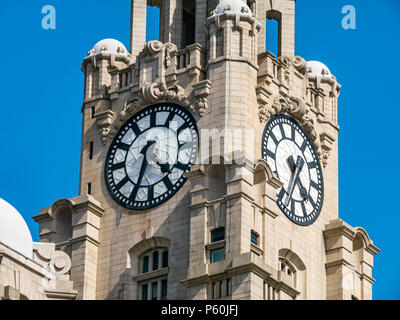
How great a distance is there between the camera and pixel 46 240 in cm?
→ 9025

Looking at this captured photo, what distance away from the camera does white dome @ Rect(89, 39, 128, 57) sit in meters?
94.1

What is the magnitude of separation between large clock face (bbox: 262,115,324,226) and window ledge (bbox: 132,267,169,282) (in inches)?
226

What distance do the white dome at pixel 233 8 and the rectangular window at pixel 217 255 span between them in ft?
36.4

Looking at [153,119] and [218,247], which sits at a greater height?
[153,119]

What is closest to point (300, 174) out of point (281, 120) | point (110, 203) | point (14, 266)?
point (281, 120)

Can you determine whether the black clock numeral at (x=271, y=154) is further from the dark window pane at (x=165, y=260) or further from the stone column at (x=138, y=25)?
the stone column at (x=138, y=25)

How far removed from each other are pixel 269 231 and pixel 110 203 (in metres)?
7.69

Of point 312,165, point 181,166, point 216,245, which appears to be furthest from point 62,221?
point 312,165

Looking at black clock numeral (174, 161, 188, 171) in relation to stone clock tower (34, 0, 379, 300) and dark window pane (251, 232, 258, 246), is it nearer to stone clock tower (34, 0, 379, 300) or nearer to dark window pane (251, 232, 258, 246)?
stone clock tower (34, 0, 379, 300)

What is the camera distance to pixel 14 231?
79062 mm

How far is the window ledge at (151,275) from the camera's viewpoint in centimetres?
8706

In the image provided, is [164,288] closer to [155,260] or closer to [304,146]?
[155,260]

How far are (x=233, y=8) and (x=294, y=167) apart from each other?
7336mm

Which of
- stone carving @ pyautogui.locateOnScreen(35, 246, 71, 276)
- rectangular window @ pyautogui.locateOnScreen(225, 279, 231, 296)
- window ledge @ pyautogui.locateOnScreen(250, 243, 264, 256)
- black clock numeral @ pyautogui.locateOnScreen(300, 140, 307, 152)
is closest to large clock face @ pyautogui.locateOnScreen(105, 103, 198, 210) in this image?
window ledge @ pyautogui.locateOnScreen(250, 243, 264, 256)
